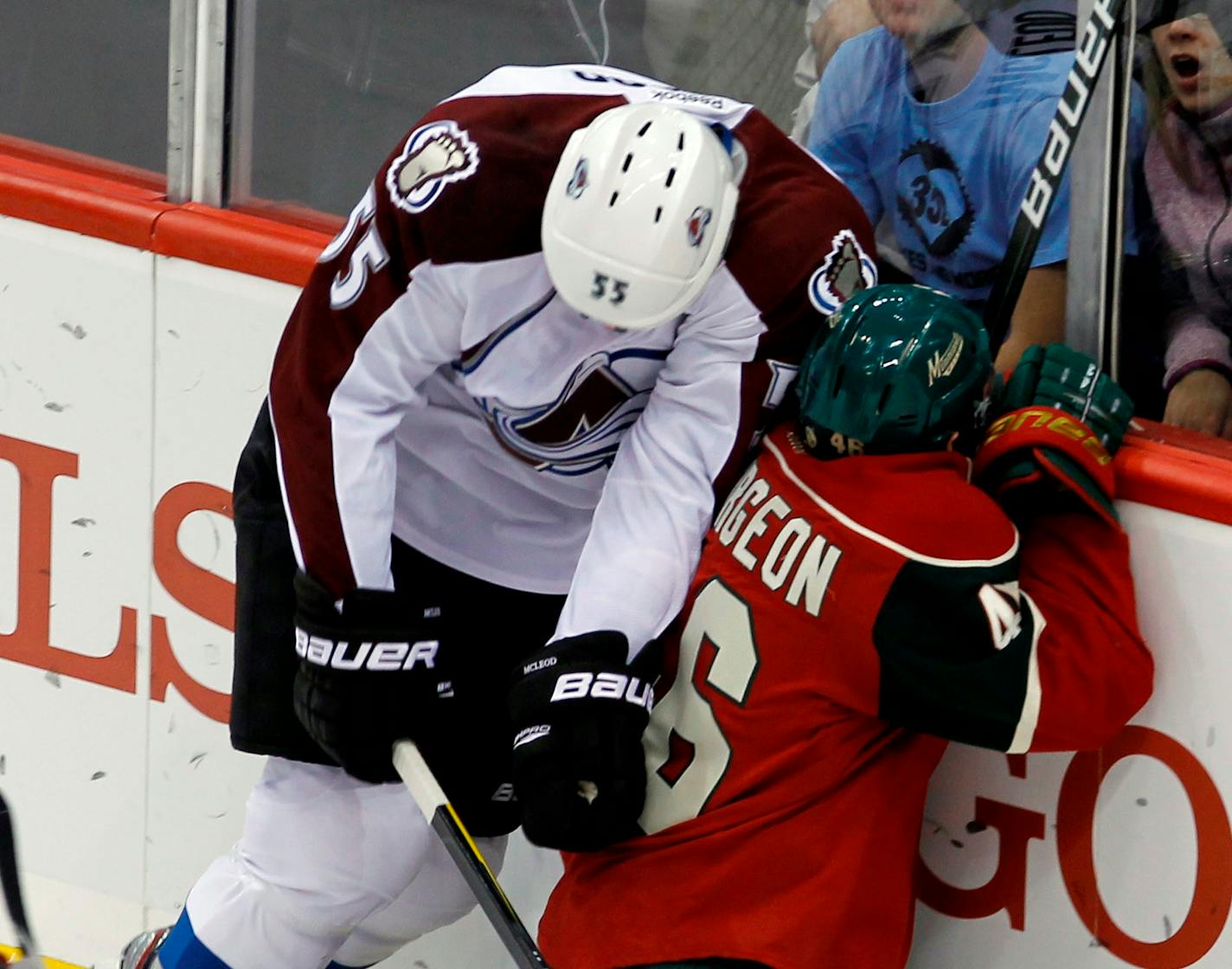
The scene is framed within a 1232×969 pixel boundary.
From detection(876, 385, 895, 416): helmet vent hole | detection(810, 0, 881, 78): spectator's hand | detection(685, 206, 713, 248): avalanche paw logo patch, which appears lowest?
detection(876, 385, 895, 416): helmet vent hole

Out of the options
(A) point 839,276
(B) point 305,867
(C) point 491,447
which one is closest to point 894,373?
(A) point 839,276

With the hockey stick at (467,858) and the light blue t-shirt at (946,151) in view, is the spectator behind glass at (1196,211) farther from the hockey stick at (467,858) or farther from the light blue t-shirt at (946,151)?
the hockey stick at (467,858)

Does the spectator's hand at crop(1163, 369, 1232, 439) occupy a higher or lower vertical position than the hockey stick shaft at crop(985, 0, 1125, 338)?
lower

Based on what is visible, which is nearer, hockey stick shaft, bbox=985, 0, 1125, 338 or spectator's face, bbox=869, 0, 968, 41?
hockey stick shaft, bbox=985, 0, 1125, 338

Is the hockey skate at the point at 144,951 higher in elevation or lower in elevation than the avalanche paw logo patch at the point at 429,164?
lower

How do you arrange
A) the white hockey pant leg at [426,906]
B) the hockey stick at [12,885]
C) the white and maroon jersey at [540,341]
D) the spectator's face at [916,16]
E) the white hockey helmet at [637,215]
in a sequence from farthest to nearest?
the hockey stick at [12,885], the white hockey pant leg at [426,906], the spectator's face at [916,16], the white and maroon jersey at [540,341], the white hockey helmet at [637,215]

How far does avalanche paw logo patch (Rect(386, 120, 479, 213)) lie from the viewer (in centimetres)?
169

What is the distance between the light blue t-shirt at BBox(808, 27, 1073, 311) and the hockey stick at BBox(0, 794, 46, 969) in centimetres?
134

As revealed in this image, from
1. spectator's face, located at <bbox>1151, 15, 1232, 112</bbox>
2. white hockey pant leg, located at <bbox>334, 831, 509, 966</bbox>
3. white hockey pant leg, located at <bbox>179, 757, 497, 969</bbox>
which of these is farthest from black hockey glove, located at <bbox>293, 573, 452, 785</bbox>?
spectator's face, located at <bbox>1151, 15, 1232, 112</bbox>

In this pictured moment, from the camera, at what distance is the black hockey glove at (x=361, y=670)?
187 centimetres

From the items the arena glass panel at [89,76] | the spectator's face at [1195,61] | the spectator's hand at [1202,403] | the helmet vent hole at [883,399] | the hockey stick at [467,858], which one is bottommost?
the hockey stick at [467,858]

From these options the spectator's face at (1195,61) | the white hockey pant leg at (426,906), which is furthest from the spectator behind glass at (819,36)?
the white hockey pant leg at (426,906)

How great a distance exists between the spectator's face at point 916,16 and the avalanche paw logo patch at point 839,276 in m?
0.33

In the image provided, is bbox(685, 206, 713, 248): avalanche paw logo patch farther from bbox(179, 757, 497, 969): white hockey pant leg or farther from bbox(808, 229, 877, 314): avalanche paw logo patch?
bbox(179, 757, 497, 969): white hockey pant leg
